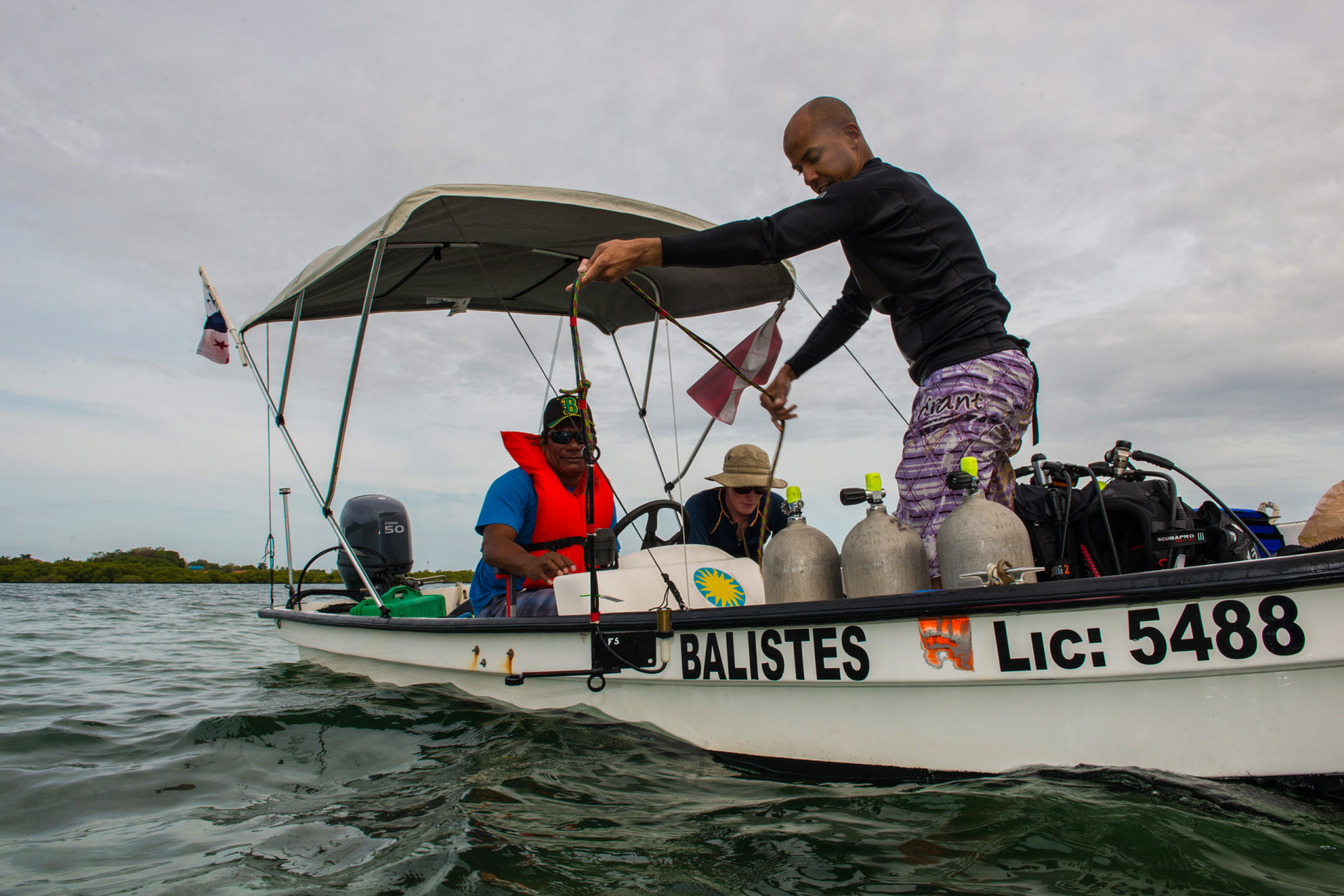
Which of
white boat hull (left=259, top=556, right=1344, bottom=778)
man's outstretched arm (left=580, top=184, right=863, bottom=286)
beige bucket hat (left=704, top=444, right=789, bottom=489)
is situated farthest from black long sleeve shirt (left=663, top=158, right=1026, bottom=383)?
beige bucket hat (left=704, top=444, right=789, bottom=489)

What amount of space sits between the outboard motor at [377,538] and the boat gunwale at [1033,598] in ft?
13.8

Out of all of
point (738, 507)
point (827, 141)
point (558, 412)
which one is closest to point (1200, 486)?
point (827, 141)

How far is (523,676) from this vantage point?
11.3ft

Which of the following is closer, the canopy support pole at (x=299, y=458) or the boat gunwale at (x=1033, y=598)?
the boat gunwale at (x=1033, y=598)

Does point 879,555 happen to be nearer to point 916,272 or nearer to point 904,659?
point 904,659

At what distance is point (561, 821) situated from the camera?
228 centimetres

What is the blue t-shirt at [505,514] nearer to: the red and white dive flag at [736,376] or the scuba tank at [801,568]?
the red and white dive flag at [736,376]

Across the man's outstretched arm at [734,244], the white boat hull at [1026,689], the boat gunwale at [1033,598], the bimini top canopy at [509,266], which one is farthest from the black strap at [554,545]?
the man's outstretched arm at [734,244]

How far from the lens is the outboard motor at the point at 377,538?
6816 millimetres

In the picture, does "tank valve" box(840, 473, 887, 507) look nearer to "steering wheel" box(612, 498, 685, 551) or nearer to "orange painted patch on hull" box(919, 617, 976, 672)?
"orange painted patch on hull" box(919, 617, 976, 672)

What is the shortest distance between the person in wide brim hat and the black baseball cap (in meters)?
0.92

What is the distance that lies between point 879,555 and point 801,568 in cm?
34

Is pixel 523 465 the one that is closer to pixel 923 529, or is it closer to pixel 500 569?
pixel 500 569

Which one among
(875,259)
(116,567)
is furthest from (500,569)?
(116,567)
